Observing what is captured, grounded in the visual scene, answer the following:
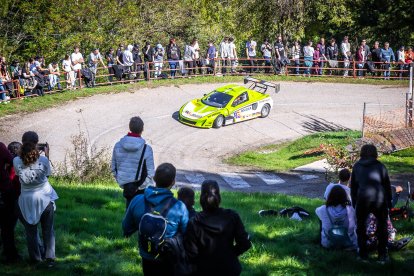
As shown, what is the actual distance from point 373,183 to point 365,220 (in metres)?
0.56

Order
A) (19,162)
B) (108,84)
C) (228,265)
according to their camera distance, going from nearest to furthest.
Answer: (228,265) → (19,162) → (108,84)

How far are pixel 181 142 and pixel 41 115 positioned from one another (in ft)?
20.5

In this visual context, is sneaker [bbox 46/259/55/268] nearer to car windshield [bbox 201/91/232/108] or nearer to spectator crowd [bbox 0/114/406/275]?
spectator crowd [bbox 0/114/406/275]

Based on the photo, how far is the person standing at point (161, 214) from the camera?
6316 millimetres

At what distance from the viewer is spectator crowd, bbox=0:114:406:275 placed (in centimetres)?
626

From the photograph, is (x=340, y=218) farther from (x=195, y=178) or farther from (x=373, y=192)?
(x=195, y=178)

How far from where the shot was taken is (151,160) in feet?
28.4

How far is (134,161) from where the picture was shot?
872 centimetres

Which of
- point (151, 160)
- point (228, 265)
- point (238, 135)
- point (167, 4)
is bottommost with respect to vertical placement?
point (238, 135)

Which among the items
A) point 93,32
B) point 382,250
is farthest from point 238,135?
point 382,250

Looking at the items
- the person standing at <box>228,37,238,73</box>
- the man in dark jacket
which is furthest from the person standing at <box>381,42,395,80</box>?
the man in dark jacket

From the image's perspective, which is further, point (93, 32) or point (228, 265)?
point (93, 32)

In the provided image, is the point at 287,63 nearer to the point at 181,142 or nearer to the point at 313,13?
the point at 313,13

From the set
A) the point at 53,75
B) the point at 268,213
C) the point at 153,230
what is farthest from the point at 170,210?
the point at 53,75
